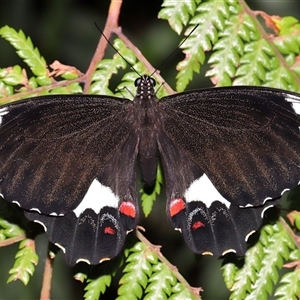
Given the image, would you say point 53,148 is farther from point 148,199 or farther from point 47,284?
point 47,284

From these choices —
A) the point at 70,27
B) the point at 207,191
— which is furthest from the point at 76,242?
the point at 70,27

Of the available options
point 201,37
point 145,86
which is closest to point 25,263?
point 145,86

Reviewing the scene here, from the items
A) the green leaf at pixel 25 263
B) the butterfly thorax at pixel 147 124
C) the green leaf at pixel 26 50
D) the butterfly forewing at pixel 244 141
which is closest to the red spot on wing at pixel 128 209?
the butterfly thorax at pixel 147 124

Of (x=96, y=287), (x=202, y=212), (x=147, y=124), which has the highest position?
(x=147, y=124)

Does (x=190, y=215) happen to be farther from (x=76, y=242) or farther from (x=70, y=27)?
(x=70, y=27)

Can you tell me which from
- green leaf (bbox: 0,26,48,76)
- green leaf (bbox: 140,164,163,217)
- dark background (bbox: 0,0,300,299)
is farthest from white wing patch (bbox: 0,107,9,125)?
dark background (bbox: 0,0,300,299)

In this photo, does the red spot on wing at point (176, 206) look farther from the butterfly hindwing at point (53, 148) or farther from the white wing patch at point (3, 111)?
the white wing patch at point (3, 111)
